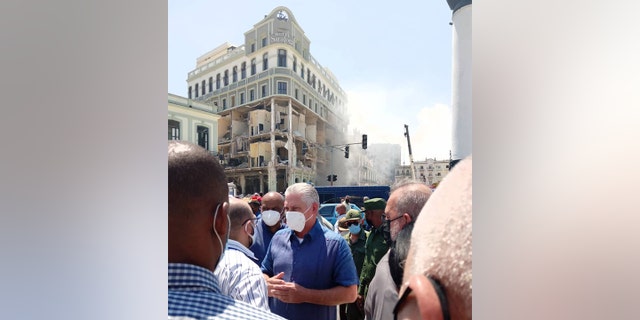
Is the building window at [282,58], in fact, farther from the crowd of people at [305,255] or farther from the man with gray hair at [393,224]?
the man with gray hair at [393,224]

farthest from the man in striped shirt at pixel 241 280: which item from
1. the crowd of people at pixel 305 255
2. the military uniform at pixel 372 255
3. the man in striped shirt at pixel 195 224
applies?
the military uniform at pixel 372 255

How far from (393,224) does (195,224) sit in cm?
109

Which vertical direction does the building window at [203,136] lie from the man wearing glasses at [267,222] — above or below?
above

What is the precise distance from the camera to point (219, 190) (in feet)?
3.69

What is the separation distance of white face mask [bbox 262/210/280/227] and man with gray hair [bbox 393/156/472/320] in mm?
2079

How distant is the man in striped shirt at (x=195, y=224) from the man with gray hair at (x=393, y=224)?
699 mm

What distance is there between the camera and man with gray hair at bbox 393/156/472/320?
60cm

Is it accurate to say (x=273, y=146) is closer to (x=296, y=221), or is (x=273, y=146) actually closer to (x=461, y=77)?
(x=296, y=221)

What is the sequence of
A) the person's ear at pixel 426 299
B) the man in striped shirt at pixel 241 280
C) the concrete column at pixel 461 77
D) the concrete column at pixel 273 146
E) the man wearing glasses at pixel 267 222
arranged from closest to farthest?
the person's ear at pixel 426 299, the concrete column at pixel 461 77, the man in striped shirt at pixel 241 280, the concrete column at pixel 273 146, the man wearing glasses at pixel 267 222

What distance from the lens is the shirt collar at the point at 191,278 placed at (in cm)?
102

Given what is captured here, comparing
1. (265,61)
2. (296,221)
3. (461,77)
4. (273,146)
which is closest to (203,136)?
(273,146)

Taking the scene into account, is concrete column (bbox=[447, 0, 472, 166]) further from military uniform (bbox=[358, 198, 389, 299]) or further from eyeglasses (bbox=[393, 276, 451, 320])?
military uniform (bbox=[358, 198, 389, 299])
